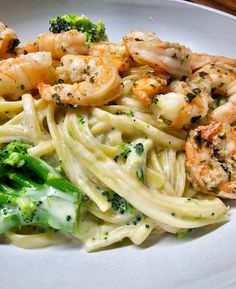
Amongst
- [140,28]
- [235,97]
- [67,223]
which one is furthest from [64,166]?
[140,28]

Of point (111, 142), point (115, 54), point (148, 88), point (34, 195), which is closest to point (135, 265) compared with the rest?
point (34, 195)

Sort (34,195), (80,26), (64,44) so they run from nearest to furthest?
(34,195) → (64,44) → (80,26)

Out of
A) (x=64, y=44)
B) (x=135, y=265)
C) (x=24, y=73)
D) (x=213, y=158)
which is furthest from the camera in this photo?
(x=64, y=44)

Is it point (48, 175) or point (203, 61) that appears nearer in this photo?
point (48, 175)

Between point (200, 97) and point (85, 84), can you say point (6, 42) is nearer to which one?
point (85, 84)

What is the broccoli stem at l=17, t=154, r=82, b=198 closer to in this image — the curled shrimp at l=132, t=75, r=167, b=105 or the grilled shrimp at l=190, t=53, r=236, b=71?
the curled shrimp at l=132, t=75, r=167, b=105

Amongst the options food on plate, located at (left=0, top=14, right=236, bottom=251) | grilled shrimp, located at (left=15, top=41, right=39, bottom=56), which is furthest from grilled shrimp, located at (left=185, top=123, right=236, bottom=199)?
grilled shrimp, located at (left=15, top=41, right=39, bottom=56)

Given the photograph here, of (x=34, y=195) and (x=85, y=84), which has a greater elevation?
(x=85, y=84)
